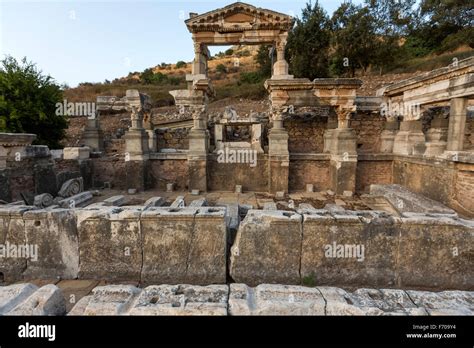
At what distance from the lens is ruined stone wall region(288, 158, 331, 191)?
9.35 meters

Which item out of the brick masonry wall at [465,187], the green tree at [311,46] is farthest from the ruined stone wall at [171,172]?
the green tree at [311,46]

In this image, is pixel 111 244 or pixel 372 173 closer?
pixel 111 244

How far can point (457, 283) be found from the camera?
10.9ft

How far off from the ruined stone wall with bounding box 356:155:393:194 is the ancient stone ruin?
5 centimetres

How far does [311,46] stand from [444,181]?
1918cm

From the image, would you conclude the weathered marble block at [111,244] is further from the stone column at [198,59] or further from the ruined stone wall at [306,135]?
the stone column at [198,59]

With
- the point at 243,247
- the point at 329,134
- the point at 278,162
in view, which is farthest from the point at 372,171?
the point at 243,247

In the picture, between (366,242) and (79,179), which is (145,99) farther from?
(366,242)

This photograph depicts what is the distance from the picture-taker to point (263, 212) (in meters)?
3.49

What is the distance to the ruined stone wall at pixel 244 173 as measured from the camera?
361 inches

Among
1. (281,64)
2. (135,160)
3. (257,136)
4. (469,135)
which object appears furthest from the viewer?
(281,64)

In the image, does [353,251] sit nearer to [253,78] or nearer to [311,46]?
[311,46]

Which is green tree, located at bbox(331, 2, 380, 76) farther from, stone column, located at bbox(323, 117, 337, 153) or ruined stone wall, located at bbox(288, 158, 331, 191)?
ruined stone wall, located at bbox(288, 158, 331, 191)
